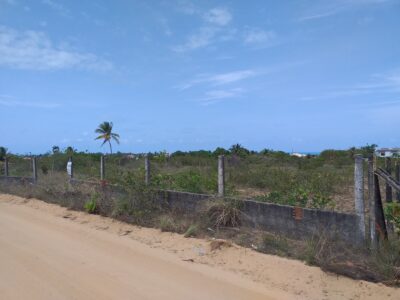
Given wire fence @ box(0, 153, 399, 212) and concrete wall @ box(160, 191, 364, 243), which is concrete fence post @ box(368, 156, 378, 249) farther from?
wire fence @ box(0, 153, 399, 212)

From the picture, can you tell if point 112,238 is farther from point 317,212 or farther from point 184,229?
point 317,212

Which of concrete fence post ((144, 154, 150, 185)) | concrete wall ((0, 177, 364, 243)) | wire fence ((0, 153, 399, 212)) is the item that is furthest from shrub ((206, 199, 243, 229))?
concrete fence post ((144, 154, 150, 185))

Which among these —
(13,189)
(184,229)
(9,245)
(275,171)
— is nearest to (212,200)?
(184,229)

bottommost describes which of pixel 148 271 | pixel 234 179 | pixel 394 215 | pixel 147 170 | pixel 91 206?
pixel 148 271

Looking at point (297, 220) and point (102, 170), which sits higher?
point (102, 170)

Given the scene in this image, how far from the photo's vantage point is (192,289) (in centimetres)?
603

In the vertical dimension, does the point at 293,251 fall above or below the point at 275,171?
below

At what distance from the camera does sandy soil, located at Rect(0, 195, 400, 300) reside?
5809mm

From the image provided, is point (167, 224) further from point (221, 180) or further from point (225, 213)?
point (221, 180)

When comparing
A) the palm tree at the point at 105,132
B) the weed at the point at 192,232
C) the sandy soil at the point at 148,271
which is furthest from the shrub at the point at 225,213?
the palm tree at the point at 105,132

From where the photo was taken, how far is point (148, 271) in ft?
22.4

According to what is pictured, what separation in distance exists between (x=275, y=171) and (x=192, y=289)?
8951mm

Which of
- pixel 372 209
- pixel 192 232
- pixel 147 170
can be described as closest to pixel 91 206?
pixel 147 170

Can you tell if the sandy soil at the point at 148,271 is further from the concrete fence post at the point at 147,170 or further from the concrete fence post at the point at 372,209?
the concrete fence post at the point at 147,170
